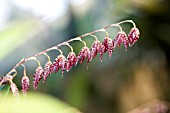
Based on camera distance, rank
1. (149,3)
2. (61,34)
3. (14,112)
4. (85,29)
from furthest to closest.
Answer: (61,34)
(85,29)
(149,3)
(14,112)

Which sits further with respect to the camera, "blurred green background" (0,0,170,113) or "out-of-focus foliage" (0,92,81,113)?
"blurred green background" (0,0,170,113)

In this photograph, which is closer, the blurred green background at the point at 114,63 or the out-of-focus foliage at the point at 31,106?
the out-of-focus foliage at the point at 31,106

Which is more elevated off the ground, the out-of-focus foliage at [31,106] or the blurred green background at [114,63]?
the blurred green background at [114,63]

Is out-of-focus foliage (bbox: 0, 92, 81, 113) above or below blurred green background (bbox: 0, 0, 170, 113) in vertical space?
below

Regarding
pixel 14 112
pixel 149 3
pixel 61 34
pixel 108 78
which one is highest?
pixel 61 34

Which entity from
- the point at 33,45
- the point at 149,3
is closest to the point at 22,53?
the point at 33,45

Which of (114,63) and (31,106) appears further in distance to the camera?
(114,63)

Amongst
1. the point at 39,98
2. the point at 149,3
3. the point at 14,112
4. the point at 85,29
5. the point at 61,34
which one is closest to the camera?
the point at 14,112

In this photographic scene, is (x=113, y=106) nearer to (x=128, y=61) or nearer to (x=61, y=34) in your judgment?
(x=128, y=61)
